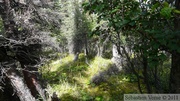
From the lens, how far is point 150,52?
1.72 m

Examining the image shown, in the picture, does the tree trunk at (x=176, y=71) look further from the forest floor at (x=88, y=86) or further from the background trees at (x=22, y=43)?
the background trees at (x=22, y=43)

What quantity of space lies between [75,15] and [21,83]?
5658mm

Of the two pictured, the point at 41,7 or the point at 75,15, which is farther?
the point at 75,15

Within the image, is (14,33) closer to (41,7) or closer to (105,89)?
(41,7)

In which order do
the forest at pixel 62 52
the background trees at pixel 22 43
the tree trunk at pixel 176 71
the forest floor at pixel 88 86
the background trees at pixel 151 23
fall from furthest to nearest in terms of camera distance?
the forest floor at pixel 88 86 → the background trees at pixel 22 43 → the forest at pixel 62 52 → the tree trunk at pixel 176 71 → the background trees at pixel 151 23

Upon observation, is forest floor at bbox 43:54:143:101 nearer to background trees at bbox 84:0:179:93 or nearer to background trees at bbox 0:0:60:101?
background trees at bbox 0:0:60:101

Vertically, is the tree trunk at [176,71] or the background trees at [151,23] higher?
the background trees at [151,23]

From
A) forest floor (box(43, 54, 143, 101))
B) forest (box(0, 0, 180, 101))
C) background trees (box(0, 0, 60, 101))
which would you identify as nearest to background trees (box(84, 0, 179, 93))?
forest (box(0, 0, 180, 101))

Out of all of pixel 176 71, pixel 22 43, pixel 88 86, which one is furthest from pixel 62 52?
pixel 176 71

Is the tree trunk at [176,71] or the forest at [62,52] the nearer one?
the tree trunk at [176,71]

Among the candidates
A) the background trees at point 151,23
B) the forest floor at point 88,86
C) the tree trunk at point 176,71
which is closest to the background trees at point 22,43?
the forest floor at point 88,86

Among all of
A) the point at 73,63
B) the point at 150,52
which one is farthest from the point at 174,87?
the point at 73,63

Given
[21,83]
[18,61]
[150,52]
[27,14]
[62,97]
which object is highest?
[27,14]

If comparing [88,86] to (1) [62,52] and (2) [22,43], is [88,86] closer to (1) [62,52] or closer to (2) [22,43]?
(1) [62,52]
